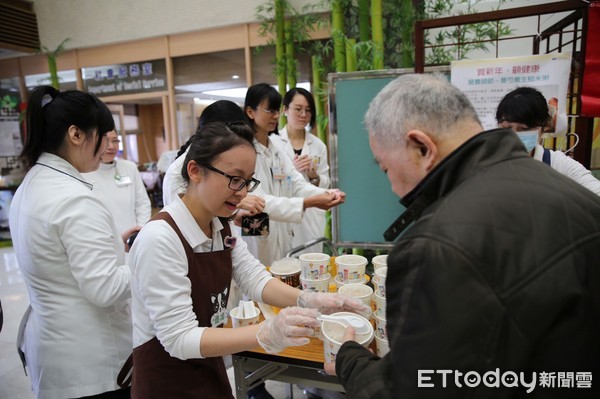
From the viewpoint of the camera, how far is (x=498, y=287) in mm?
630

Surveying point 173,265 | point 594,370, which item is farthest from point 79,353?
point 594,370

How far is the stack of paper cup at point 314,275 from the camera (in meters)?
1.59

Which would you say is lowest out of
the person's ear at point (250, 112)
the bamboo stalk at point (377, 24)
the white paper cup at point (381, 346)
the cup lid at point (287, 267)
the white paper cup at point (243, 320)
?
the white paper cup at point (381, 346)

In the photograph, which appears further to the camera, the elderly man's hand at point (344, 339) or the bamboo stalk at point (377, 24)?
the bamboo stalk at point (377, 24)

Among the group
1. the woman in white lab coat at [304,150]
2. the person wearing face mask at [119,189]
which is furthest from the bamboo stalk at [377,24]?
the person wearing face mask at [119,189]

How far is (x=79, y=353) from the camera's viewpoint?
4.48 ft

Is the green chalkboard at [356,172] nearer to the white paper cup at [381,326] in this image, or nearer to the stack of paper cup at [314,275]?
the stack of paper cup at [314,275]

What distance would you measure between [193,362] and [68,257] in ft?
1.84

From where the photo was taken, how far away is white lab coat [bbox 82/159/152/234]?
2.68 m

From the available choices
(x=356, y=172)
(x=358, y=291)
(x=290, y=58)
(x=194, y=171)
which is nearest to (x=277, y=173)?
(x=356, y=172)

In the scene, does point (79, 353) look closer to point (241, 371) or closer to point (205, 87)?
point (241, 371)

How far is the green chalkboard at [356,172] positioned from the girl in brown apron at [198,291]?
5.27ft

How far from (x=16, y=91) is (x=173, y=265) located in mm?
7973

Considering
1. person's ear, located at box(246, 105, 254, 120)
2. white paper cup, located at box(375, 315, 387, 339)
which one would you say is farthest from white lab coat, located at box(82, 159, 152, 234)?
white paper cup, located at box(375, 315, 387, 339)
